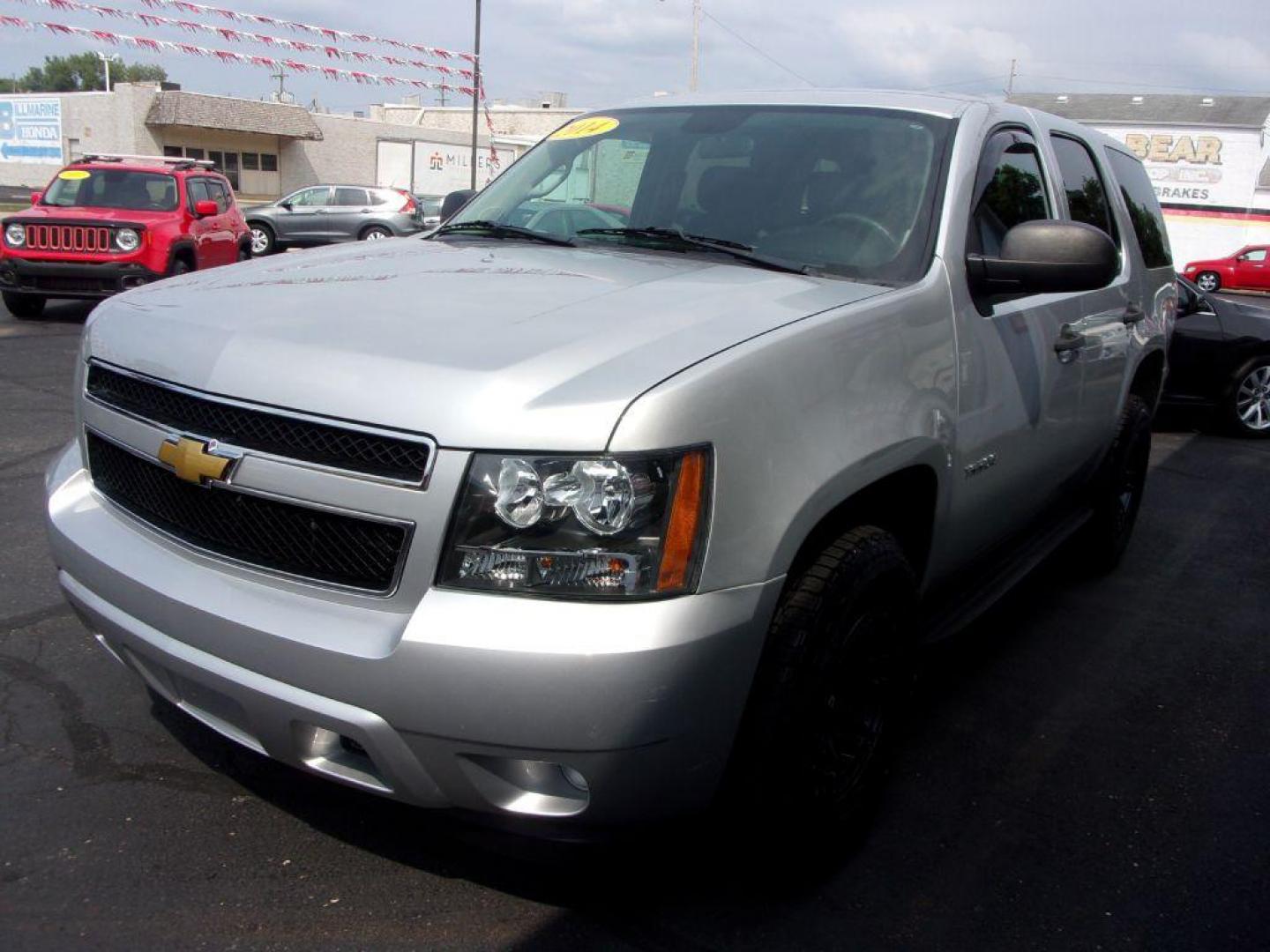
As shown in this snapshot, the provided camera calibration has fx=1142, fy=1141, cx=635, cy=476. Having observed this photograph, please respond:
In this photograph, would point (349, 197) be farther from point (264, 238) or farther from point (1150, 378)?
point (1150, 378)

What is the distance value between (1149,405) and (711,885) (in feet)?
11.4

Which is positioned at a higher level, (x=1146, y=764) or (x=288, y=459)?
(x=288, y=459)

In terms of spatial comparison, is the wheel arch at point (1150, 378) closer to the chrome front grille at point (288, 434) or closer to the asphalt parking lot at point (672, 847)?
the asphalt parking lot at point (672, 847)

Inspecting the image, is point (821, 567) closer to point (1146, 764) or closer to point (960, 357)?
point (960, 357)

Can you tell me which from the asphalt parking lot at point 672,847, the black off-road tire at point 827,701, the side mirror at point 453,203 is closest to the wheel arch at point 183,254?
the side mirror at point 453,203

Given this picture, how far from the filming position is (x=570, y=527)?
6.86ft

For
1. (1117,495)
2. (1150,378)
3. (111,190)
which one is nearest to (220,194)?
(111,190)

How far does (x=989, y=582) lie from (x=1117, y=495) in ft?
5.14

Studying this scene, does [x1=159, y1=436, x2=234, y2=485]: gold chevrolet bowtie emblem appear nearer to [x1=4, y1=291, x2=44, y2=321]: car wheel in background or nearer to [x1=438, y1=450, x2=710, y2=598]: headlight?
[x1=438, y1=450, x2=710, y2=598]: headlight

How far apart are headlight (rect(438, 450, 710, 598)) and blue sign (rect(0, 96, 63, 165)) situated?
164 feet

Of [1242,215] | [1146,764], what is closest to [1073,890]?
[1146,764]

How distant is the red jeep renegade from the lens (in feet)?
38.9

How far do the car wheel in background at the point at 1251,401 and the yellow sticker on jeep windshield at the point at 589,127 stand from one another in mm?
7189

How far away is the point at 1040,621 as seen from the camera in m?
4.70
